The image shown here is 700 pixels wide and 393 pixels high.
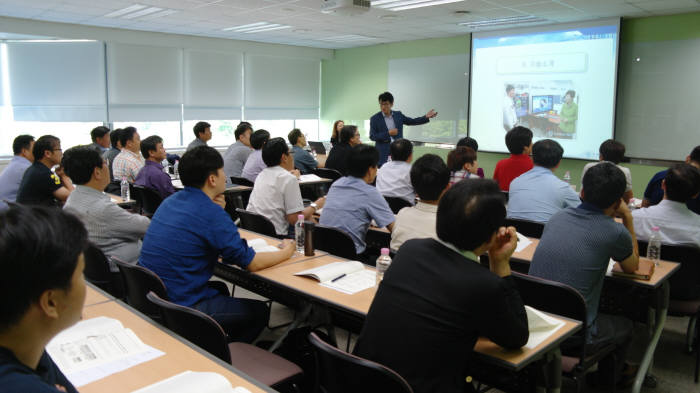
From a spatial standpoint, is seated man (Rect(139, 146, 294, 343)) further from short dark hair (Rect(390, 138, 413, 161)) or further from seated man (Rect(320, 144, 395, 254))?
short dark hair (Rect(390, 138, 413, 161))

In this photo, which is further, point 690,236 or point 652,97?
point 652,97

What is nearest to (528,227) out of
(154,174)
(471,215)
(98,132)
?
(471,215)

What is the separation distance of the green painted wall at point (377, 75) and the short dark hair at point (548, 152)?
4.44 metres

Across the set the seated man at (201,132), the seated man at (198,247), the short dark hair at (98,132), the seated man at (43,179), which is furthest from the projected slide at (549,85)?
the seated man at (43,179)

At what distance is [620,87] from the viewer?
293 inches

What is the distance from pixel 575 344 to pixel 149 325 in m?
1.83

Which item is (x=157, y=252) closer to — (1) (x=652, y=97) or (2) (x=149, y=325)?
(2) (x=149, y=325)

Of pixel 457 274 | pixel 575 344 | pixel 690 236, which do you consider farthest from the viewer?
pixel 690 236

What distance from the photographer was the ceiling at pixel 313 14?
656 cm

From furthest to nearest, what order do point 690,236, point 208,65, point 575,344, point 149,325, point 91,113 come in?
point 208,65 < point 91,113 < point 690,236 < point 575,344 < point 149,325

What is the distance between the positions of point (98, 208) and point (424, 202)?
74.7 inches

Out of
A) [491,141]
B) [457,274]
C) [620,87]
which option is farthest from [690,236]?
[491,141]

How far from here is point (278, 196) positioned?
3.97 m

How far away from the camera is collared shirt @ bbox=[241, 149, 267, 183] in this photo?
618 centimetres
